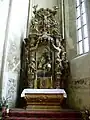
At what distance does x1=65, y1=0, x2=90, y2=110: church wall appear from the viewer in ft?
19.1

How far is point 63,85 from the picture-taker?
6.79 m

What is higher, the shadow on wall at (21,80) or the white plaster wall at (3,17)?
the white plaster wall at (3,17)

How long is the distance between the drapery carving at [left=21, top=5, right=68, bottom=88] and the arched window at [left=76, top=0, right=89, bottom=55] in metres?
0.63

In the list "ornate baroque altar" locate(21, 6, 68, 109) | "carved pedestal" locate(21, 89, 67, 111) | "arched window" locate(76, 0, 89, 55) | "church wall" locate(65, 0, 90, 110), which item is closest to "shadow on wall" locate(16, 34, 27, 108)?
"ornate baroque altar" locate(21, 6, 68, 109)

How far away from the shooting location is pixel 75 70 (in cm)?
658

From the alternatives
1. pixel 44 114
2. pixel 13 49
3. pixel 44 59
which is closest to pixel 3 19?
pixel 13 49

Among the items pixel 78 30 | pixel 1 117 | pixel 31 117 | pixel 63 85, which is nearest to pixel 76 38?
pixel 78 30

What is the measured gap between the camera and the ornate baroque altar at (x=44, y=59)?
6648mm

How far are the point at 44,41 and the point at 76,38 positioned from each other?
1.25 m

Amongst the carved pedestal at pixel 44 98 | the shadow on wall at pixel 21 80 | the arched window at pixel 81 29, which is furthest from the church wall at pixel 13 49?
the arched window at pixel 81 29

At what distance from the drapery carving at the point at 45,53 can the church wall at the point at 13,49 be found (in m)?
0.37

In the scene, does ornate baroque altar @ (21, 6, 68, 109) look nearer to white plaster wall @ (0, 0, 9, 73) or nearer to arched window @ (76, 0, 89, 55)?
arched window @ (76, 0, 89, 55)

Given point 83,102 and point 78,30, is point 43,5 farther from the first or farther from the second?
point 83,102

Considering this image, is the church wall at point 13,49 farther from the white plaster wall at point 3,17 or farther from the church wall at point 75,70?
the church wall at point 75,70
